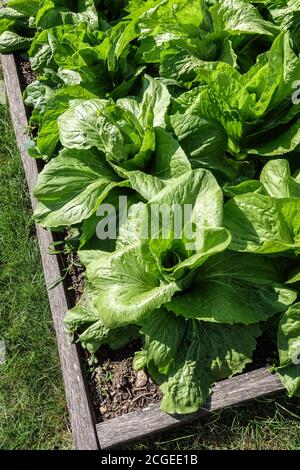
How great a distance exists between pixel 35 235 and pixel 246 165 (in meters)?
1.34

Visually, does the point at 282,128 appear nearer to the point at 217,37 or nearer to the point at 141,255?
the point at 217,37

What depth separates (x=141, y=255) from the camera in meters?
2.43

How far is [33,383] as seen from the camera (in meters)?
2.97

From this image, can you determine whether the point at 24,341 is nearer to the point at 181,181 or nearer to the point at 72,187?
the point at 72,187

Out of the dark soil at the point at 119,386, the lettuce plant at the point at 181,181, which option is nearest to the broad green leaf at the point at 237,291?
the lettuce plant at the point at 181,181

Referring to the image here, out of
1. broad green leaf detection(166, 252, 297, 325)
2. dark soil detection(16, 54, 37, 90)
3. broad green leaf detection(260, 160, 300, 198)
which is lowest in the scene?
broad green leaf detection(166, 252, 297, 325)

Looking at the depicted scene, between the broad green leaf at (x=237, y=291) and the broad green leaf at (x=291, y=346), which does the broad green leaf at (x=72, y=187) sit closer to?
the broad green leaf at (x=237, y=291)

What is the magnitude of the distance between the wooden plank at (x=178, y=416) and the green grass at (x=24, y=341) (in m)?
0.35

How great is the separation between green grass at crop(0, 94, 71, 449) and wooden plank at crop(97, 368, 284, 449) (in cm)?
35

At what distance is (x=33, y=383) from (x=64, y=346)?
12.5 inches

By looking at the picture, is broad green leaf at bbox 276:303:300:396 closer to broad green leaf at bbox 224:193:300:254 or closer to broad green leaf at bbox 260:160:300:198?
broad green leaf at bbox 224:193:300:254

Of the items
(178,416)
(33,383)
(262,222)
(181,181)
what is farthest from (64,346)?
(262,222)

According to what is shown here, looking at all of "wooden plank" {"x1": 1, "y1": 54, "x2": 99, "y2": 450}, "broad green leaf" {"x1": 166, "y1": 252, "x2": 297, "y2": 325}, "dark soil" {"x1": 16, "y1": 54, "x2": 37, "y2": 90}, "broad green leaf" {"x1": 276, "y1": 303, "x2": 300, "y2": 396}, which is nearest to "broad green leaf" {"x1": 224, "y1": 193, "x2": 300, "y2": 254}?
"broad green leaf" {"x1": 166, "y1": 252, "x2": 297, "y2": 325}

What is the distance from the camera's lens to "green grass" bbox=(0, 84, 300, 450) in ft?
8.58
